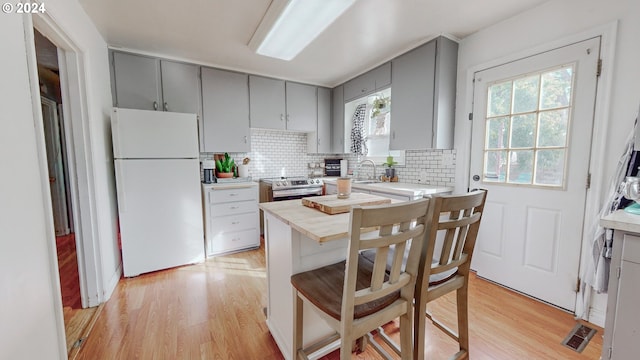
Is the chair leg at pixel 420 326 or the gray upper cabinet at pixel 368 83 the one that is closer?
the chair leg at pixel 420 326

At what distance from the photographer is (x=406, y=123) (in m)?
2.73

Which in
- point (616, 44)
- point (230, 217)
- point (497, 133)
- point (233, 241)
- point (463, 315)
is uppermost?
point (616, 44)

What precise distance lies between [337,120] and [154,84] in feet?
8.13

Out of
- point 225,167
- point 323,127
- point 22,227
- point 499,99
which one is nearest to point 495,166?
point 499,99

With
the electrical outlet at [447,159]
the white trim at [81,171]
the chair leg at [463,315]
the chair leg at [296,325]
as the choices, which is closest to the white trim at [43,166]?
the white trim at [81,171]

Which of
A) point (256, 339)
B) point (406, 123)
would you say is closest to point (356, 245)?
point (256, 339)

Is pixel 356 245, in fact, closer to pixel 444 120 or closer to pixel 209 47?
pixel 444 120

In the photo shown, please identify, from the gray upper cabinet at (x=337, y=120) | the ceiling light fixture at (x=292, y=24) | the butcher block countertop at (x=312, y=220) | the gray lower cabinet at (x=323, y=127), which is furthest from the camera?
the gray lower cabinet at (x=323, y=127)

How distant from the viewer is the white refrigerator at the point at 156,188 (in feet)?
7.66

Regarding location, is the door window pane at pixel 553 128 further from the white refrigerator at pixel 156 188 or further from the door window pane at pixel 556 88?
the white refrigerator at pixel 156 188

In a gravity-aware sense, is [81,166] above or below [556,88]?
below

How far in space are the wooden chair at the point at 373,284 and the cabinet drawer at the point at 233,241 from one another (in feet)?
6.75

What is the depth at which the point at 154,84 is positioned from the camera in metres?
2.79

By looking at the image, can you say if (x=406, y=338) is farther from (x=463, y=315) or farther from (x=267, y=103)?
(x=267, y=103)
